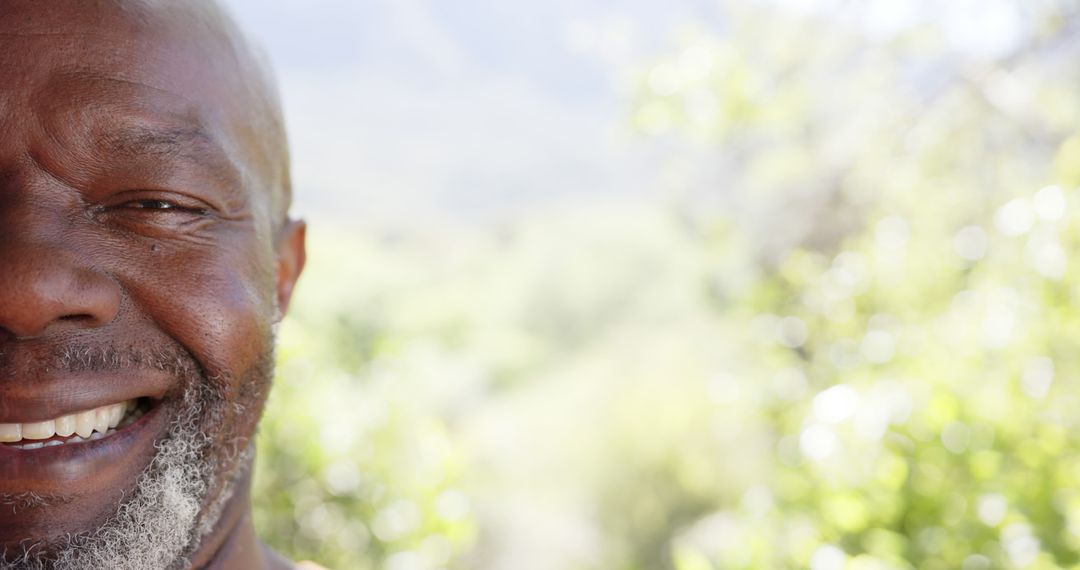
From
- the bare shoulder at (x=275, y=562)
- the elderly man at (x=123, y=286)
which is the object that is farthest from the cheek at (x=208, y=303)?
the bare shoulder at (x=275, y=562)

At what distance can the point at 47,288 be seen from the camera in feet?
3.64

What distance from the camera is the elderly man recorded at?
1.13 metres

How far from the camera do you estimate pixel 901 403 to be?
9.05ft

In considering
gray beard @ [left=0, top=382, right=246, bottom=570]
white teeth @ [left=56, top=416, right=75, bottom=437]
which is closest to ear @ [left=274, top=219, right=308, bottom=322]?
gray beard @ [left=0, top=382, right=246, bottom=570]

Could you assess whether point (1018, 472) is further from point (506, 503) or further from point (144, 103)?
point (506, 503)

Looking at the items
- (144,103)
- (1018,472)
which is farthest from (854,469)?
(144,103)

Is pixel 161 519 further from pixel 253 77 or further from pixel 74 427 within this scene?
pixel 253 77

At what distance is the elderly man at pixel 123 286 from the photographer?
1.13m

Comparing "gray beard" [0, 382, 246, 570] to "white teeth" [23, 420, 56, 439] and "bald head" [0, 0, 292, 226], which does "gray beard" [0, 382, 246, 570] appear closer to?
"white teeth" [23, 420, 56, 439]

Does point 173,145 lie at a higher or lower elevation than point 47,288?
higher

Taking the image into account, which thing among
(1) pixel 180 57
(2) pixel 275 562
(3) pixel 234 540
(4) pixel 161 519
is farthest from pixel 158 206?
(2) pixel 275 562

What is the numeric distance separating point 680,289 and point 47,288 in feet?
38.5

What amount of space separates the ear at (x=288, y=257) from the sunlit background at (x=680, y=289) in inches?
14.3

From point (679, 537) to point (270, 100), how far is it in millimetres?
7012
